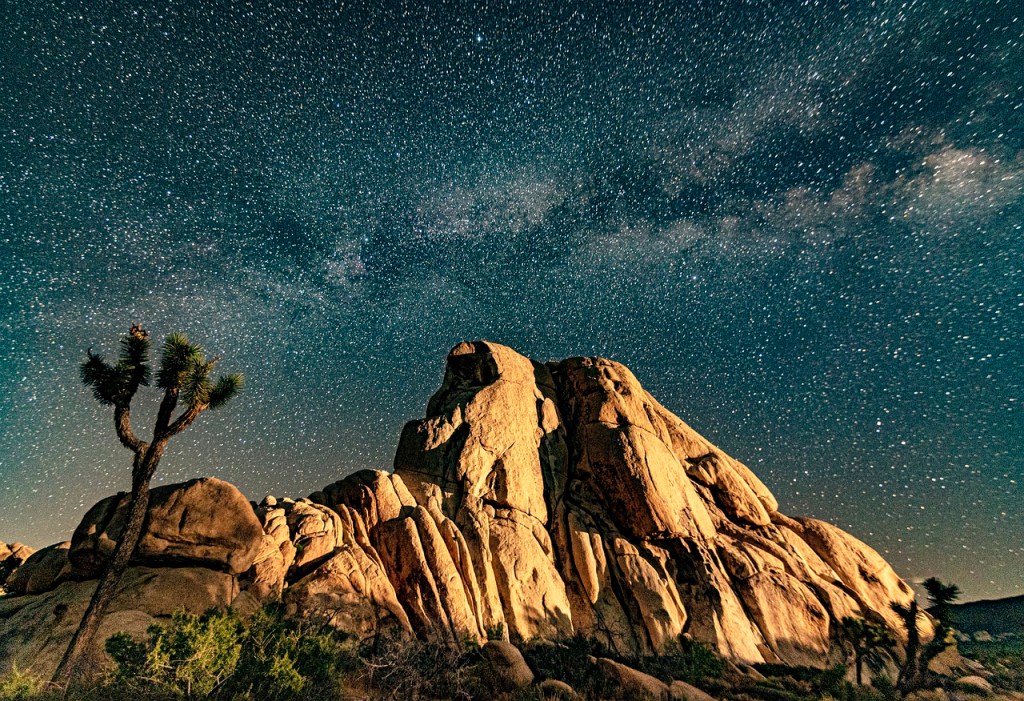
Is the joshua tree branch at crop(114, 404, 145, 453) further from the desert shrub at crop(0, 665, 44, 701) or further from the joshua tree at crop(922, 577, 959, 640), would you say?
the joshua tree at crop(922, 577, 959, 640)

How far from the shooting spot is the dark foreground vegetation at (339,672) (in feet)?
31.9

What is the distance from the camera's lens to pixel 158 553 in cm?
1513

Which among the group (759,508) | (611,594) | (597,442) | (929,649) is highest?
(597,442)

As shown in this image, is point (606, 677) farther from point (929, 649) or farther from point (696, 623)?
point (929, 649)

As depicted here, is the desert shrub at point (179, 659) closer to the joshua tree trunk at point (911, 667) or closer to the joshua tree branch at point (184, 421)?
the joshua tree branch at point (184, 421)

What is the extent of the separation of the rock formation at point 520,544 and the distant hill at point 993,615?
313ft

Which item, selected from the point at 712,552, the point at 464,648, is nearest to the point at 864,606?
the point at 712,552

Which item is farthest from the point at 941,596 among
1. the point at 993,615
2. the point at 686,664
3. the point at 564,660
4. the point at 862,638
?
the point at 993,615

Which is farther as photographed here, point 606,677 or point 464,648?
point 464,648

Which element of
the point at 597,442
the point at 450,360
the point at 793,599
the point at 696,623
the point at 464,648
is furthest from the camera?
the point at 450,360

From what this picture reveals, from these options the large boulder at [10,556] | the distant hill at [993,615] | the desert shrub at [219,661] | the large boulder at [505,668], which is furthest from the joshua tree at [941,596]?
the distant hill at [993,615]

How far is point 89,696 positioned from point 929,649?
106 feet

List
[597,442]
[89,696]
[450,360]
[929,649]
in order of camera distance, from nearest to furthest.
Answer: [89,696] → [929,649] → [597,442] → [450,360]

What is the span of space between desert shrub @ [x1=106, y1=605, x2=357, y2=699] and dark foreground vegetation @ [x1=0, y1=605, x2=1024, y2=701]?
0.08 ft
